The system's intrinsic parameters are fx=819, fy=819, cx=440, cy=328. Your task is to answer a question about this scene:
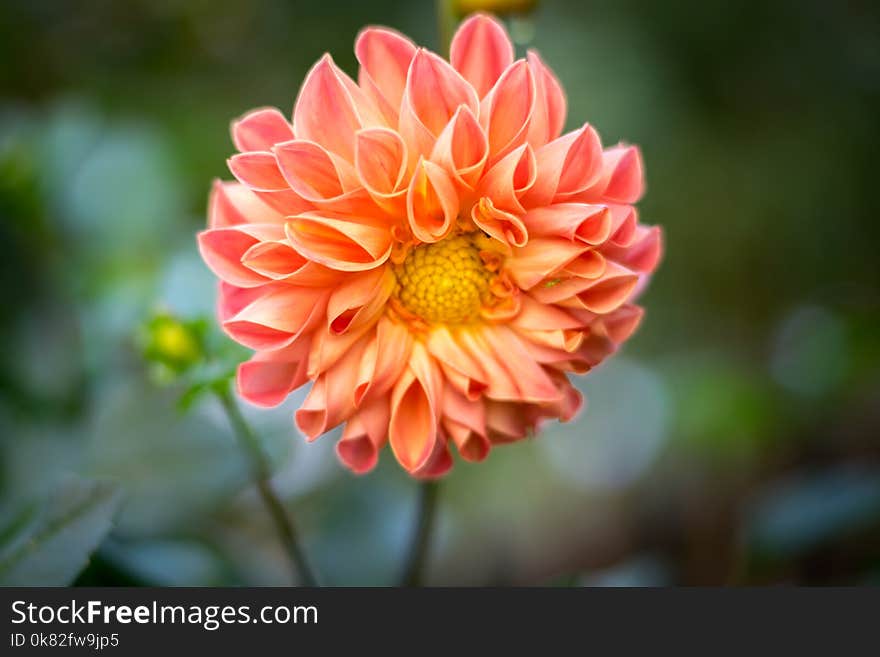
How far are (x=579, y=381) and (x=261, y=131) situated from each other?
1.30 meters

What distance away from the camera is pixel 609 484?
2115mm

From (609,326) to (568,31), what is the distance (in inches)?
64.2

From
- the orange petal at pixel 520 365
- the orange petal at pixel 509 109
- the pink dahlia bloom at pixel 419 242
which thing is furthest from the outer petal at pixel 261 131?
the orange petal at pixel 520 365

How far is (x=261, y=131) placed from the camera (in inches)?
35.5

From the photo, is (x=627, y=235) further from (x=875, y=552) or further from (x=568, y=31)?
(x=568, y=31)

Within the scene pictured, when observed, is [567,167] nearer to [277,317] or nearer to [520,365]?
[520,365]

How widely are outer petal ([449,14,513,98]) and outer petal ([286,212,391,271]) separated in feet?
0.67

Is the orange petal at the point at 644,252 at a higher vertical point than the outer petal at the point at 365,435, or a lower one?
higher

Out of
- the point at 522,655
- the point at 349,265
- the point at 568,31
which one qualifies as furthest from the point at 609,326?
the point at 568,31

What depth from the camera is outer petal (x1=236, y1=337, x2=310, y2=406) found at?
896 millimetres

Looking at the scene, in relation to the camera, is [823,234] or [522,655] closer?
[522,655]

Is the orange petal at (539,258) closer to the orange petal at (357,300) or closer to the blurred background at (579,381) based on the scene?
the orange petal at (357,300)

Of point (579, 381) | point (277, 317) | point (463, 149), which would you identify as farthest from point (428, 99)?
point (579, 381)

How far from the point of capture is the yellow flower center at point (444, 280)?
3.19 feet
